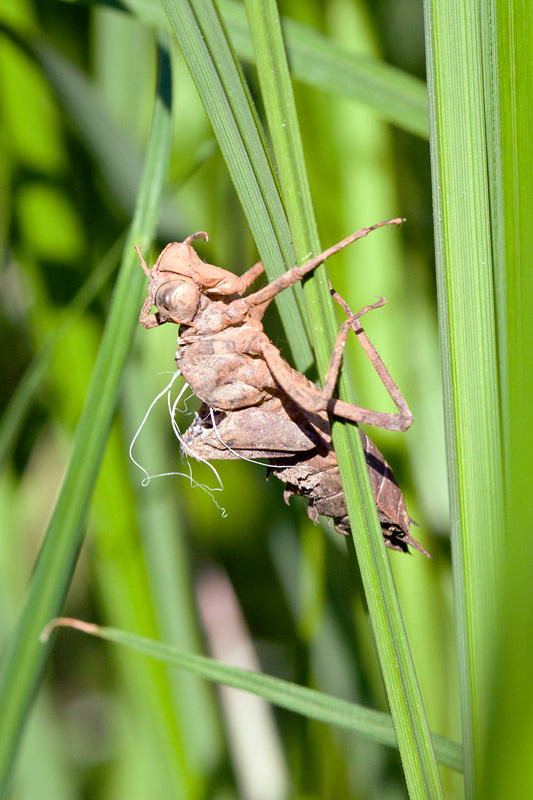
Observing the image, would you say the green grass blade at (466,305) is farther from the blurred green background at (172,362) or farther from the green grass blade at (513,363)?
the blurred green background at (172,362)

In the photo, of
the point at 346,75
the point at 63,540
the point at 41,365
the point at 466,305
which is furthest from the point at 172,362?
the point at 466,305

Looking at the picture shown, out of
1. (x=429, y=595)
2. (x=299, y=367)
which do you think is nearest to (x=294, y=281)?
(x=299, y=367)

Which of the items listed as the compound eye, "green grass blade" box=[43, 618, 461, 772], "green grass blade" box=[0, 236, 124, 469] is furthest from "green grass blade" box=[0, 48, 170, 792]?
"green grass blade" box=[0, 236, 124, 469]

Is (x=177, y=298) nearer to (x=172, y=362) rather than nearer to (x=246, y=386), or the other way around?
(x=246, y=386)

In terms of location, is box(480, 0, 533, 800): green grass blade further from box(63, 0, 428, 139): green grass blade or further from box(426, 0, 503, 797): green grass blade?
box(63, 0, 428, 139): green grass blade

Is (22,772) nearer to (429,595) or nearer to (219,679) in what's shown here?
(219,679)
